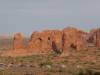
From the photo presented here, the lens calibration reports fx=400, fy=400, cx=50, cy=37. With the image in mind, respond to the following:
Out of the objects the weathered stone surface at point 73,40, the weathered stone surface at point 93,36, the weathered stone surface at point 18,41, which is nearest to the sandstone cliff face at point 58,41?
the weathered stone surface at point 73,40

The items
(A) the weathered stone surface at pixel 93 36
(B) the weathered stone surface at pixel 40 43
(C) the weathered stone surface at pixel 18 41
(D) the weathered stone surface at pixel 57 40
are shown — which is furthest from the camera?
(A) the weathered stone surface at pixel 93 36

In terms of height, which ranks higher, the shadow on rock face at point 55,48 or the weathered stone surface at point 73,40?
the weathered stone surface at point 73,40

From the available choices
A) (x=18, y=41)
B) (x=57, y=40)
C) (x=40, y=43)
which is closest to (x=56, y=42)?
(x=57, y=40)

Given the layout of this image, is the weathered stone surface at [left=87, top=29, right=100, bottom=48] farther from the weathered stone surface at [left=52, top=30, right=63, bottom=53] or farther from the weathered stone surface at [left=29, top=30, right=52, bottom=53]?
the weathered stone surface at [left=29, top=30, right=52, bottom=53]

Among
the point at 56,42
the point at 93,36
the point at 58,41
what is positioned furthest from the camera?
the point at 93,36

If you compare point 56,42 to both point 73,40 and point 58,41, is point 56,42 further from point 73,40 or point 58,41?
point 73,40

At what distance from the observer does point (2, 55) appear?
74688mm

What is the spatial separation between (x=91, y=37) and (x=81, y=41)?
1790 centimetres

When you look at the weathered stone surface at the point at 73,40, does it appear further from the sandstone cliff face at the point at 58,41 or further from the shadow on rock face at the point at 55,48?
the shadow on rock face at the point at 55,48

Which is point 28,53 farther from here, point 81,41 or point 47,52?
point 81,41

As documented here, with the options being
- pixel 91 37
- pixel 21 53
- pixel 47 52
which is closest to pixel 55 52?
pixel 47 52

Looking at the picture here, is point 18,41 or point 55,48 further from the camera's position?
point 55,48

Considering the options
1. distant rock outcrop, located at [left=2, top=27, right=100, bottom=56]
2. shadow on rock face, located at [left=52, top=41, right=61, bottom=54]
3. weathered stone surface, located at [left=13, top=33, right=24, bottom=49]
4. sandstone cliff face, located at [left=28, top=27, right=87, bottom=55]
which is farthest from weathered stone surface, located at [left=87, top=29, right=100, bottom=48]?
weathered stone surface, located at [left=13, top=33, right=24, bottom=49]

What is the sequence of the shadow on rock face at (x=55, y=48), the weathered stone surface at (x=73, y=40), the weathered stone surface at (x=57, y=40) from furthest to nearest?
the weathered stone surface at (x=57, y=40) → the shadow on rock face at (x=55, y=48) → the weathered stone surface at (x=73, y=40)
